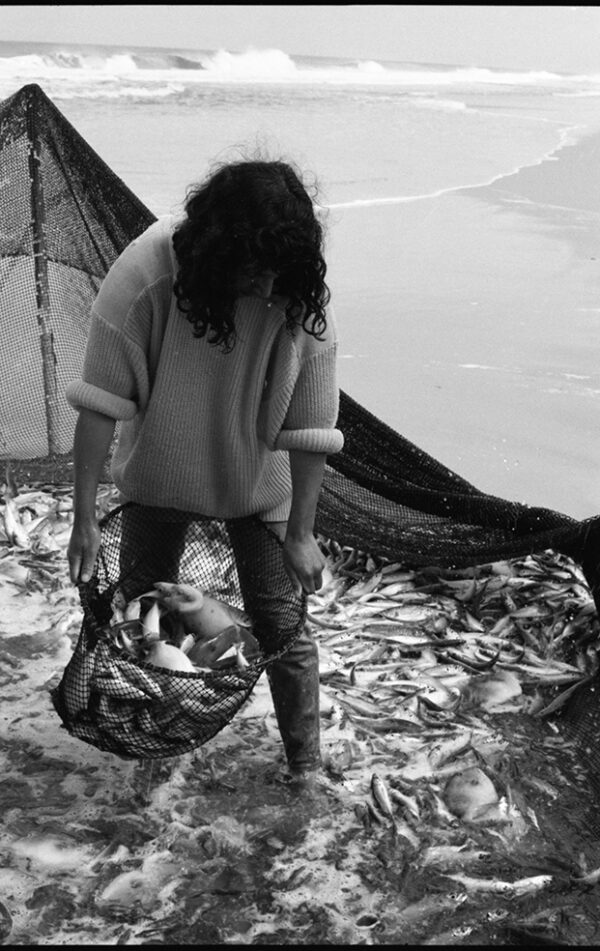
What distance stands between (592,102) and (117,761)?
A: 77.3 feet

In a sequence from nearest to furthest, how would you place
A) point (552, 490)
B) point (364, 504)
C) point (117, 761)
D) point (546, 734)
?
1. point (117, 761)
2. point (546, 734)
3. point (364, 504)
4. point (552, 490)

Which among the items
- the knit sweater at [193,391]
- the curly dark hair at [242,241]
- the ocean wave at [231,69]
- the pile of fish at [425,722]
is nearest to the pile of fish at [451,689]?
the pile of fish at [425,722]

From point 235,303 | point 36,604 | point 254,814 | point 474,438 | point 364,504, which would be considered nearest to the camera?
point 235,303

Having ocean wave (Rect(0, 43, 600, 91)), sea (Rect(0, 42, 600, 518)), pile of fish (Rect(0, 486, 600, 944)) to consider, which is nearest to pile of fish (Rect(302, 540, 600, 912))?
pile of fish (Rect(0, 486, 600, 944))

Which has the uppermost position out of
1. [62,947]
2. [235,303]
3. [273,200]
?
[273,200]

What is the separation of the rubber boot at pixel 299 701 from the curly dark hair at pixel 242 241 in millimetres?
996

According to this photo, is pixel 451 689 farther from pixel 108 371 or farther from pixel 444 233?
pixel 444 233

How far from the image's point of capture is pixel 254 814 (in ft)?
9.80

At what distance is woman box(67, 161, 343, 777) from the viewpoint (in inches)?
94.2

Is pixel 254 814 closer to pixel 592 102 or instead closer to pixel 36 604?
pixel 36 604

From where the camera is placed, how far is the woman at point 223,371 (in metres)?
2.39

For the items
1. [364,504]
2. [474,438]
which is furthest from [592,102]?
[364,504]

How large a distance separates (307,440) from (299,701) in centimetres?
82

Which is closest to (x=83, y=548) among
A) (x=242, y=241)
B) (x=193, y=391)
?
(x=193, y=391)
